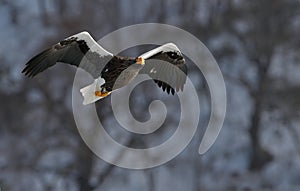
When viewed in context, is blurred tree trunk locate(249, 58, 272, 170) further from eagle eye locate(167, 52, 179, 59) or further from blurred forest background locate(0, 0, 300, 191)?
eagle eye locate(167, 52, 179, 59)

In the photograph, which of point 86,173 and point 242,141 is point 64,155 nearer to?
point 86,173

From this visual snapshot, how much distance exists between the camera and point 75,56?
14.2ft

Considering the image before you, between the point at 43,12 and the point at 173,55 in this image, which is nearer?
the point at 173,55

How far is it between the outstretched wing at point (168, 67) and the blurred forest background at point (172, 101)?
3483 mm

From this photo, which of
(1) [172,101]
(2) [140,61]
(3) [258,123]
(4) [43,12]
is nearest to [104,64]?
(2) [140,61]

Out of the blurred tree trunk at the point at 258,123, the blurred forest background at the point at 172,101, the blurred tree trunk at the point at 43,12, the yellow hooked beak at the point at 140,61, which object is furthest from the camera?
the blurred tree trunk at the point at 43,12

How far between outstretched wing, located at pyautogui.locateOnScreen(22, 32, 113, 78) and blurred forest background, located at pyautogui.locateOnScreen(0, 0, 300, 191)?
3666mm

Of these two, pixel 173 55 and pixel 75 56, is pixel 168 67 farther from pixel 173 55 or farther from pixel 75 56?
pixel 75 56

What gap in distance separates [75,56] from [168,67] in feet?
1.67

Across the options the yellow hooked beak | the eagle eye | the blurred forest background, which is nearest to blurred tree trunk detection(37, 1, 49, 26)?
the blurred forest background

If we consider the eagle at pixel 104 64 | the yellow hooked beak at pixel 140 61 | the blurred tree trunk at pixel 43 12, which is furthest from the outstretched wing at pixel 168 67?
the blurred tree trunk at pixel 43 12

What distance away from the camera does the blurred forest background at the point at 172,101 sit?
8164mm

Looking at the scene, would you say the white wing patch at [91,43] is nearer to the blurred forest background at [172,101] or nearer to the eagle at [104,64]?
the eagle at [104,64]

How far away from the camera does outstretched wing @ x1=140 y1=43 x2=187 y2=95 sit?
4.32 meters
